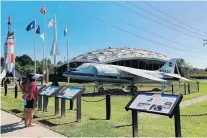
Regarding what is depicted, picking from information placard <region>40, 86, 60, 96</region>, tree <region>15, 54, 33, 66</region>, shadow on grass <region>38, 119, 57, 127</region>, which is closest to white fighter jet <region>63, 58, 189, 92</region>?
information placard <region>40, 86, 60, 96</region>

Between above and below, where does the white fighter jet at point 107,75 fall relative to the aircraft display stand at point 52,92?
above

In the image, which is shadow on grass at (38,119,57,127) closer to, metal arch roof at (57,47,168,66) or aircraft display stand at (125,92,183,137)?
aircraft display stand at (125,92,183,137)

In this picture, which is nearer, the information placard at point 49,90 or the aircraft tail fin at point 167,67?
the information placard at point 49,90

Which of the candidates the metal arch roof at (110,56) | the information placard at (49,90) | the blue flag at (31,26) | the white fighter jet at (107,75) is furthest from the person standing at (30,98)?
the metal arch roof at (110,56)

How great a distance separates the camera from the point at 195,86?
31.0 meters

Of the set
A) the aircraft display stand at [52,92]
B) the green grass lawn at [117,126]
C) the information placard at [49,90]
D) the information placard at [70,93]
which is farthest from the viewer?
the information placard at [49,90]

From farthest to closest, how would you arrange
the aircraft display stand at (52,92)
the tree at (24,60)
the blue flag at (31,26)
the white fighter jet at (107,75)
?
the tree at (24,60)
the blue flag at (31,26)
the white fighter jet at (107,75)
the aircraft display stand at (52,92)

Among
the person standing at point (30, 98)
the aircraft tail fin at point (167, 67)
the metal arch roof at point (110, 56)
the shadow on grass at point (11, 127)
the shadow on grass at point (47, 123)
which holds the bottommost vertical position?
the shadow on grass at point (11, 127)

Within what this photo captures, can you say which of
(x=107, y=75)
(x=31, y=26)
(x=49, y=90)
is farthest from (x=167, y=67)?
(x=49, y=90)

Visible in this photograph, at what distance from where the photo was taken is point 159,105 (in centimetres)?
699

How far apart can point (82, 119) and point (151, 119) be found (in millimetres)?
2853

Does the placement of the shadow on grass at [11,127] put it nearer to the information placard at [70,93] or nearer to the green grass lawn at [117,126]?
the green grass lawn at [117,126]

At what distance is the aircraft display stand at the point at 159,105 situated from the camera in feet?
21.6

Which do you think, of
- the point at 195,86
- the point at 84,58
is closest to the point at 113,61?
the point at 84,58
